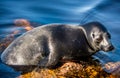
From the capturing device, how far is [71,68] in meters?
6.67

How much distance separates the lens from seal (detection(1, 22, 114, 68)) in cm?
678

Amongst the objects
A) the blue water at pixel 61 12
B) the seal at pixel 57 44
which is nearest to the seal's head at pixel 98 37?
the seal at pixel 57 44

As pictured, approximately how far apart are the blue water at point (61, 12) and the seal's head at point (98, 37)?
2411mm

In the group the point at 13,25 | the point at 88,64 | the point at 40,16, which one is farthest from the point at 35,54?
the point at 40,16

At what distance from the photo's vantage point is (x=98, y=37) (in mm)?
6793

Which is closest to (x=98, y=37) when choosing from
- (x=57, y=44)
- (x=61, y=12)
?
(x=57, y=44)

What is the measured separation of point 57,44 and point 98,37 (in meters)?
0.73

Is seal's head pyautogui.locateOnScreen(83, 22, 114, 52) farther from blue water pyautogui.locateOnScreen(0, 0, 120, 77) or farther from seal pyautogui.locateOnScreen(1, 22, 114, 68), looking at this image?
blue water pyautogui.locateOnScreen(0, 0, 120, 77)

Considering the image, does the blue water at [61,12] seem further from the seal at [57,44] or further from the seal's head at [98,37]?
the seal's head at [98,37]

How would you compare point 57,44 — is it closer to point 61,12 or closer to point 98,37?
point 98,37

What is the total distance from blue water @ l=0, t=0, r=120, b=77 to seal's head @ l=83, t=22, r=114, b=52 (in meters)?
2.41

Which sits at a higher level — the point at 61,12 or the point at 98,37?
the point at 61,12

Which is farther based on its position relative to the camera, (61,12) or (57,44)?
(61,12)

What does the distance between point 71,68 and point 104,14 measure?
463 centimetres
